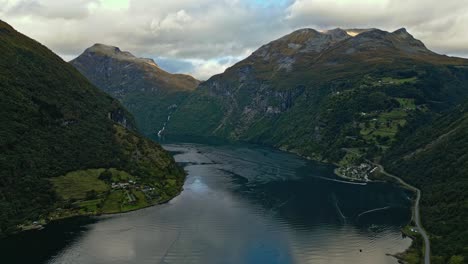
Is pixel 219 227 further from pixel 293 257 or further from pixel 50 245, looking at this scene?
pixel 50 245

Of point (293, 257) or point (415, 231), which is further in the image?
point (415, 231)

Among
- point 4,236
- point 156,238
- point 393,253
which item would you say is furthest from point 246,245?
point 4,236

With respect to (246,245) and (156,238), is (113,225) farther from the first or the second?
(246,245)

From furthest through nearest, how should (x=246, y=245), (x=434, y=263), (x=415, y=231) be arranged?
(x=415, y=231)
(x=246, y=245)
(x=434, y=263)

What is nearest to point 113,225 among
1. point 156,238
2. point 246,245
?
point 156,238

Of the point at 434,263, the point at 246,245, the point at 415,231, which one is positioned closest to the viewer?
the point at 434,263

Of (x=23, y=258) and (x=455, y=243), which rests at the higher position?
(x=455, y=243)

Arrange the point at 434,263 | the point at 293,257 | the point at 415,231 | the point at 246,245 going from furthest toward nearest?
1. the point at 415,231
2. the point at 246,245
3. the point at 293,257
4. the point at 434,263

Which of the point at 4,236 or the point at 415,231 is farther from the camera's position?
the point at 415,231
